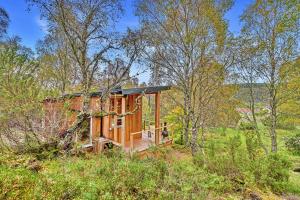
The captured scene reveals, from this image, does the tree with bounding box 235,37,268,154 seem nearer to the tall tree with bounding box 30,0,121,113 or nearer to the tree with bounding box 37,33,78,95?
the tall tree with bounding box 30,0,121,113

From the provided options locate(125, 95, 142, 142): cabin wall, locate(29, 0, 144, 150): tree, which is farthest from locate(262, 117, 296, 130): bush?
locate(29, 0, 144, 150): tree

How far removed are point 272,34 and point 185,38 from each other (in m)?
4.39

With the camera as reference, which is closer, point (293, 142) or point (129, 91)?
point (129, 91)

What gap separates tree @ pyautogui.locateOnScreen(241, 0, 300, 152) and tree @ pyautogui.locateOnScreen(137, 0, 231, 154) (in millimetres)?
1559

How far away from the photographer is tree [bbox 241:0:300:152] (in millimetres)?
10734

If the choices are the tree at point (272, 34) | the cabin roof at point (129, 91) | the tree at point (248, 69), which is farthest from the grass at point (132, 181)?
the tree at point (272, 34)

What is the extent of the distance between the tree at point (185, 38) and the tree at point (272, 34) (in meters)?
1.56

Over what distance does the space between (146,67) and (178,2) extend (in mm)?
3799

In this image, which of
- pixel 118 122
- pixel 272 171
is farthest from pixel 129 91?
pixel 272 171

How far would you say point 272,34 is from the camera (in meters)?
11.1

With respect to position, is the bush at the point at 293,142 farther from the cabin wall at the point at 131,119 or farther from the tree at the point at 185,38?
the cabin wall at the point at 131,119

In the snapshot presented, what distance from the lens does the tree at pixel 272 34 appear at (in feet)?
35.2

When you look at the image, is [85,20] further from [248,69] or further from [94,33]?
[248,69]

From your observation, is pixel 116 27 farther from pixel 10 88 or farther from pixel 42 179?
pixel 42 179
